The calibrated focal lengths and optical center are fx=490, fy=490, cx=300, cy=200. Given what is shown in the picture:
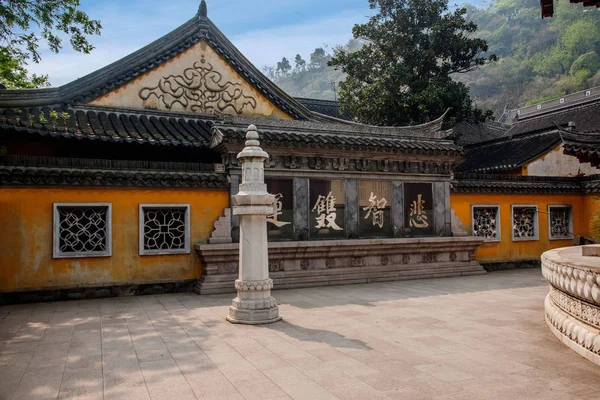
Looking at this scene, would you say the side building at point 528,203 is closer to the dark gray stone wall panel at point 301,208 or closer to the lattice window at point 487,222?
the lattice window at point 487,222

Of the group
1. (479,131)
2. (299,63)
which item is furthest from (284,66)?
(479,131)

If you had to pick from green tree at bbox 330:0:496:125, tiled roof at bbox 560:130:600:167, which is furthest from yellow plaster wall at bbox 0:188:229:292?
green tree at bbox 330:0:496:125

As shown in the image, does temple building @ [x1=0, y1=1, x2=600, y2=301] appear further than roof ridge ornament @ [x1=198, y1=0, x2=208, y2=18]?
No

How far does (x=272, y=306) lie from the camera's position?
6.84 metres

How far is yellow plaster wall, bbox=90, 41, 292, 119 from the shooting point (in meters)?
11.3

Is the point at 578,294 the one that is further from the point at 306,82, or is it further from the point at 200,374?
the point at 306,82

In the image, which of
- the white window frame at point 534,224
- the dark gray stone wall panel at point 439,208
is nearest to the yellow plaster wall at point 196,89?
the dark gray stone wall panel at point 439,208

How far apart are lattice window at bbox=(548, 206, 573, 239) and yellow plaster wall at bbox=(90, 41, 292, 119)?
8.26 m

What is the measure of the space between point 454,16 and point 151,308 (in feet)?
47.0

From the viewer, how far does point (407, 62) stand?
55.9ft

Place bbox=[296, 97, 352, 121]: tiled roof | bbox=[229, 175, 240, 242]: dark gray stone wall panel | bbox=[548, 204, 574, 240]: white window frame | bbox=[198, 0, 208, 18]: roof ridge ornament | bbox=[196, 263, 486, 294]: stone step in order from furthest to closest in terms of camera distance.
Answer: bbox=[296, 97, 352, 121]: tiled roof < bbox=[548, 204, 574, 240]: white window frame < bbox=[198, 0, 208, 18]: roof ridge ornament < bbox=[229, 175, 240, 242]: dark gray stone wall panel < bbox=[196, 263, 486, 294]: stone step

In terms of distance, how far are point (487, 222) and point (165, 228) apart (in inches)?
326

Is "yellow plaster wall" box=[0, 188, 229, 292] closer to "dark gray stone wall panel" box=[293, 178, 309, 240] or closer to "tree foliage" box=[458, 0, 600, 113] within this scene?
"dark gray stone wall panel" box=[293, 178, 309, 240]

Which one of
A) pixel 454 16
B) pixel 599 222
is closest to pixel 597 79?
pixel 454 16
